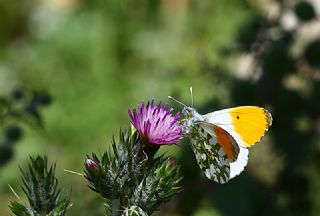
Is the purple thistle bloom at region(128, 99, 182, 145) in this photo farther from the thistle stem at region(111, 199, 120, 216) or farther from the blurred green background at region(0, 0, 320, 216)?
the blurred green background at region(0, 0, 320, 216)

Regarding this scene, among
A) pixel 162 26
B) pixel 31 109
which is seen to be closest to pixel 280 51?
pixel 31 109

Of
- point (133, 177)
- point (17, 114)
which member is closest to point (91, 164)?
point (133, 177)

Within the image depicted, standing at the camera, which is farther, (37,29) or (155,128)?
(37,29)

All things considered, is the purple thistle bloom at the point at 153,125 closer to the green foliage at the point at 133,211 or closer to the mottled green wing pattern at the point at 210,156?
the mottled green wing pattern at the point at 210,156

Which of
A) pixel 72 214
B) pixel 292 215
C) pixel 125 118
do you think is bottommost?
pixel 292 215

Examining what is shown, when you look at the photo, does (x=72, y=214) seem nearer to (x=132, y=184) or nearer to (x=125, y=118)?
(x=132, y=184)

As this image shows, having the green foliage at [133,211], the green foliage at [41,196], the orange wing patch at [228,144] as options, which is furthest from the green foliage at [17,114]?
the green foliage at [133,211]

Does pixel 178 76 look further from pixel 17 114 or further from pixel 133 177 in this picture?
pixel 133 177
